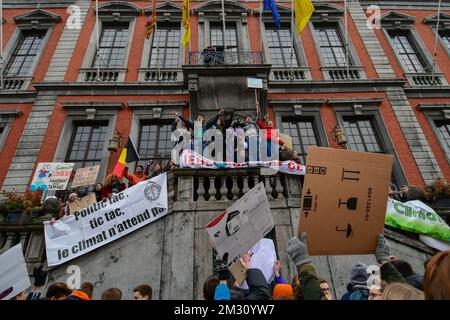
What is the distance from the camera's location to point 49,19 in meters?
15.6

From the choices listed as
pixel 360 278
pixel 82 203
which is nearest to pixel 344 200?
pixel 360 278

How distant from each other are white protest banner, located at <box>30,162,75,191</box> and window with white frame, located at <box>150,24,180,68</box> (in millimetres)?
6593

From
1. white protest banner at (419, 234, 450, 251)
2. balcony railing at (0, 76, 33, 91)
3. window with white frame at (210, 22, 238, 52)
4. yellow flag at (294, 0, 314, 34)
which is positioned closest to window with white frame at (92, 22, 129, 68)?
balcony railing at (0, 76, 33, 91)

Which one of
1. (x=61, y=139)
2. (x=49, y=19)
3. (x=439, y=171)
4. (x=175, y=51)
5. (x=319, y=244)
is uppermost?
(x=49, y=19)

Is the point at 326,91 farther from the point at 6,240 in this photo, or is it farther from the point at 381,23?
the point at 6,240

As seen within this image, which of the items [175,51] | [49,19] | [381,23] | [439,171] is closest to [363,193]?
[439,171]

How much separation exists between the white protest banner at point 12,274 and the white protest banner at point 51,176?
585cm

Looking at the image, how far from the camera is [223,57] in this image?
13516 mm

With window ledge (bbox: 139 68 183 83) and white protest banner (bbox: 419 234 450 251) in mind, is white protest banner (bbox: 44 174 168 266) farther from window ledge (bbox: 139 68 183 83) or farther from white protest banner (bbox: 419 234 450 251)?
window ledge (bbox: 139 68 183 83)

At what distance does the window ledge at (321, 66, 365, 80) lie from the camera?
46.5 ft

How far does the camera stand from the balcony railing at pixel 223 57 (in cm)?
1312

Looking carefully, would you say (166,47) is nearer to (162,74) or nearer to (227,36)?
(162,74)

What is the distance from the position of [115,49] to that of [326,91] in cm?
1140

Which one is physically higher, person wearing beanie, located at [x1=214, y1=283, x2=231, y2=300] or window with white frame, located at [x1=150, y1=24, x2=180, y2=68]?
window with white frame, located at [x1=150, y1=24, x2=180, y2=68]
